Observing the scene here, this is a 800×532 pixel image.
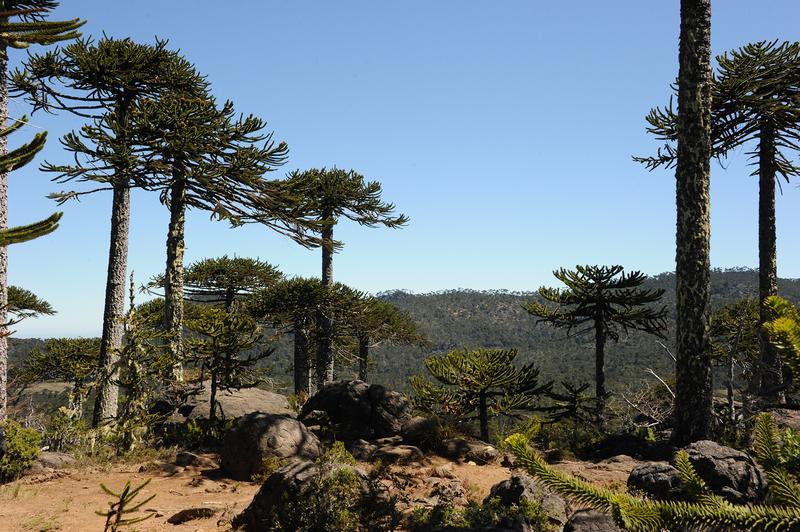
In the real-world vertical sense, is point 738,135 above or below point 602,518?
above

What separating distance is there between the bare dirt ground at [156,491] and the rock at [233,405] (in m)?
3.59

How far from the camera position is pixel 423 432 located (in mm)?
11812

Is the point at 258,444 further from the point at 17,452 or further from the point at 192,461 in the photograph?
the point at 17,452

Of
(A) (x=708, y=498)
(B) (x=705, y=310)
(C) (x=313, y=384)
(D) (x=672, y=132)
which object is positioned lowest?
(C) (x=313, y=384)

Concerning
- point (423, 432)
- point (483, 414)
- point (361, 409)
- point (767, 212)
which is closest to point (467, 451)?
point (423, 432)

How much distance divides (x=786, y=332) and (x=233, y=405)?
14.4 metres

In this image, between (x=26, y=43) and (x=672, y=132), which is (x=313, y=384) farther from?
(x=26, y=43)

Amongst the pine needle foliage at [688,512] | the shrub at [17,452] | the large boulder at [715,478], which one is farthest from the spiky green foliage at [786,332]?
the shrub at [17,452]

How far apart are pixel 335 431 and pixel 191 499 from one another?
4250mm

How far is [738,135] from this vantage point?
48.3 ft

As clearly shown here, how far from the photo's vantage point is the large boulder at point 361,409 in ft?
40.7

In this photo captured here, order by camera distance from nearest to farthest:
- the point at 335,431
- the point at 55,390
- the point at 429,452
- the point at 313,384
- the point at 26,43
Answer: the point at 26,43
the point at 429,452
the point at 335,431
the point at 313,384
the point at 55,390

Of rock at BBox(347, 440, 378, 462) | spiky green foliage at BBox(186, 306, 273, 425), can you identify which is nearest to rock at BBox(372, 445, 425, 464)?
rock at BBox(347, 440, 378, 462)

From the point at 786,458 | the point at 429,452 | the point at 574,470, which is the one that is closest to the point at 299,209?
the point at 429,452
